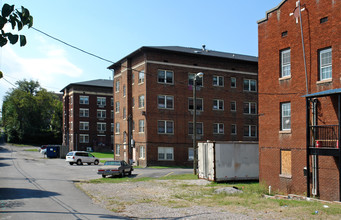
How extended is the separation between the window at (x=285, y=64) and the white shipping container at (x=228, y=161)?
629 cm

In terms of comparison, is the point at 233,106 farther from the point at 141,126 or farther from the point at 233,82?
the point at 141,126

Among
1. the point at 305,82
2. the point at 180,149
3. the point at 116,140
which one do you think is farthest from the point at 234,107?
the point at 305,82

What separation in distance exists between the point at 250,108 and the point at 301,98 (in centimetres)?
3078

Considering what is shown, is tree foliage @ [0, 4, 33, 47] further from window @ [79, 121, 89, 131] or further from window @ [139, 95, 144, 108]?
window @ [79, 121, 89, 131]

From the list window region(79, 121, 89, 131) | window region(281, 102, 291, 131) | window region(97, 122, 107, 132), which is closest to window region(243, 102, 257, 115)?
window region(281, 102, 291, 131)

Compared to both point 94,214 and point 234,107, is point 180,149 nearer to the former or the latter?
point 234,107

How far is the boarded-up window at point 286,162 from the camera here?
20.7 meters

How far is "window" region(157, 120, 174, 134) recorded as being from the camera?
144 feet

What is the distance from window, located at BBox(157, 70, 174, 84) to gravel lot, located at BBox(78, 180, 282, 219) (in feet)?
75.4

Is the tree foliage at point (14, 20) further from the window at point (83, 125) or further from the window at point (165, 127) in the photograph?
the window at point (83, 125)

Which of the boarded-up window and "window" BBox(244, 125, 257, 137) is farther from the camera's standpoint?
"window" BBox(244, 125, 257, 137)

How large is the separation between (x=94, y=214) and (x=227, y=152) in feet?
46.0

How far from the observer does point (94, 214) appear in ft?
41.8

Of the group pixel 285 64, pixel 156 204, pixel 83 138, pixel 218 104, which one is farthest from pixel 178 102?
pixel 83 138
